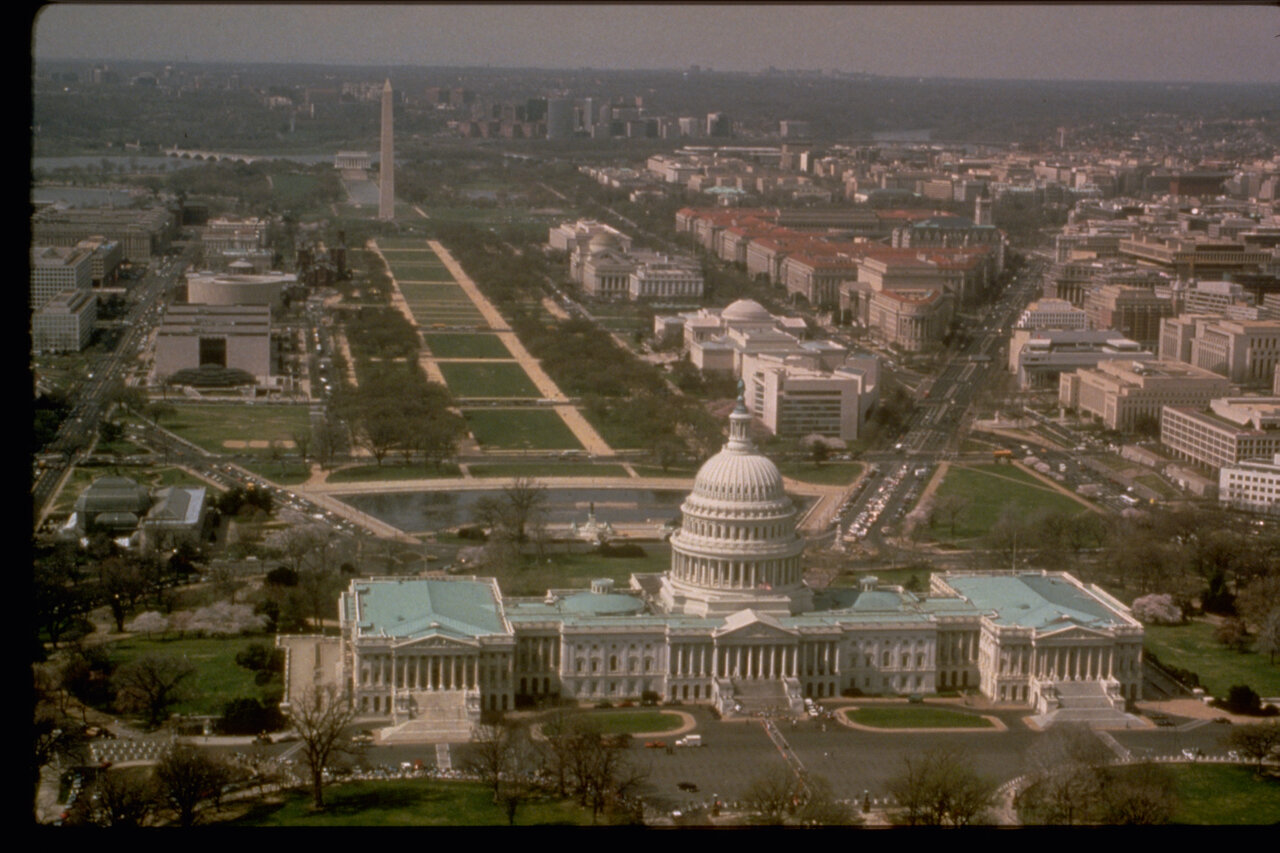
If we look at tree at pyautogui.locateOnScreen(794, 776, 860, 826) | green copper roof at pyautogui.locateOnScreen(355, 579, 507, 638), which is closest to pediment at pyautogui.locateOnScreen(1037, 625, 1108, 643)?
tree at pyautogui.locateOnScreen(794, 776, 860, 826)

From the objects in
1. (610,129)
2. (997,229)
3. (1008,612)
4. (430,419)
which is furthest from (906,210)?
(1008,612)

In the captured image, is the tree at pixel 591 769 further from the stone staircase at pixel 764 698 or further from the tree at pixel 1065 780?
the tree at pixel 1065 780

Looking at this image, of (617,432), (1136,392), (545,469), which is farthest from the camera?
(1136,392)

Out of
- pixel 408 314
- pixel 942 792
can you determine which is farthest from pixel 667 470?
pixel 408 314

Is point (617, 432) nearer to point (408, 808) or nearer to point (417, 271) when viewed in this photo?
point (408, 808)

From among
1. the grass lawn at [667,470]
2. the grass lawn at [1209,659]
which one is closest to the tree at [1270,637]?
the grass lawn at [1209,659]

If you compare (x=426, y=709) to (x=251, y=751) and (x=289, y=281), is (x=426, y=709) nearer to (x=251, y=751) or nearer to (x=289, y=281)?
(x=251, y=751)
